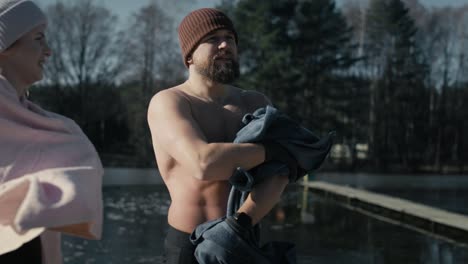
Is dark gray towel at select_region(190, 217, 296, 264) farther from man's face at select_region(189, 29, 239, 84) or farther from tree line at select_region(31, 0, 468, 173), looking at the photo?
tree line at select_region(31, 0, 468, 173)

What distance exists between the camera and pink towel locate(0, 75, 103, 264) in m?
1.38

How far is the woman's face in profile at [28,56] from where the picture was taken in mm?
1598

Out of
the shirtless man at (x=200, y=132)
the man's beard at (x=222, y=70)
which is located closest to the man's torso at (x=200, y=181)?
the shirtless man at (x=200, y=132)

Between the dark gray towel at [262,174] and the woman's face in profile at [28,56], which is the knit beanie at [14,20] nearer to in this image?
the woman's face in profile at [28,56]

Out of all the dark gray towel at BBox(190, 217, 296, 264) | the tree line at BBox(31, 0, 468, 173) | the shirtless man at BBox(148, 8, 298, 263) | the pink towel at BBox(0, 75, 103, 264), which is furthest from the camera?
the tree line at BBox(31, 0, 468, 173)

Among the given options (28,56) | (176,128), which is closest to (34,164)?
(28,56)

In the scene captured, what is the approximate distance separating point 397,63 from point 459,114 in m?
6.24

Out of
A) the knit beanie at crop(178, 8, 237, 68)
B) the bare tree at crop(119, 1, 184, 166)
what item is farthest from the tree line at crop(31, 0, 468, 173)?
the knit beanie at crop(178, 8, 237, 68)

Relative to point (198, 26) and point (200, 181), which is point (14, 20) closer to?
point (198, 26)

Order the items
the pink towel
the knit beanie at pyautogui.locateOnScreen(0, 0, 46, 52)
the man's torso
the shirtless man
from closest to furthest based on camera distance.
Answer: the pink towel
the knit beanie at pyautogui.locateOnScreen(0, 0, 46, 52)
the shirtless man
the man's torso

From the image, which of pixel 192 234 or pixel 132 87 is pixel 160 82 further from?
pixel 192 234

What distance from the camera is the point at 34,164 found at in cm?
151

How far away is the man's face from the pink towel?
64 cm

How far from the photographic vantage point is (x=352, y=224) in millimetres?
12305
